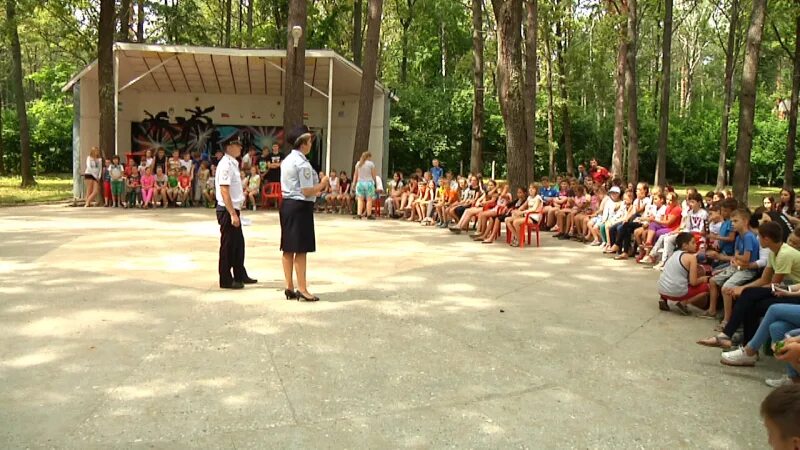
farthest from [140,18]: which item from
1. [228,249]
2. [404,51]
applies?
[228,249]

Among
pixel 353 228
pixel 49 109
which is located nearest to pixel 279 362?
pixel 353 228

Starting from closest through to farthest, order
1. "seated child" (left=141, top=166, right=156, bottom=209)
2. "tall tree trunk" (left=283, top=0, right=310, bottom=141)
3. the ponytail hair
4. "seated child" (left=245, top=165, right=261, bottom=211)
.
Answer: the ponytail hair
"seated child" (left=141, top=166, right=156, bottom=209)
"tall tree trunk" (left=283, top=0, right=310, bottom=141)
"seated child" (left=245, top=165, right=261, bottom=211)

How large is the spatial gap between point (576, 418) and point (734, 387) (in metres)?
1.41

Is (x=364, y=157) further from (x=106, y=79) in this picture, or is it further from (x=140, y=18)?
(x=140, y=18)

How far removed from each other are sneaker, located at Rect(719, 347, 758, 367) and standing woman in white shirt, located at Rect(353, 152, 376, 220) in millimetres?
10617

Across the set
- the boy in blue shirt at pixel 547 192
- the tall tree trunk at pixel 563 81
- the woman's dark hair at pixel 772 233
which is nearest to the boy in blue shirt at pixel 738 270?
the woman's dark hair at pixel 772 233

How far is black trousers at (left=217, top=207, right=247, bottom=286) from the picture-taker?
6973mm

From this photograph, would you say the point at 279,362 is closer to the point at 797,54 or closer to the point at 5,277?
the point at 5,277

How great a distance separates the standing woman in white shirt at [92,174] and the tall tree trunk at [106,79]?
0.90 metres

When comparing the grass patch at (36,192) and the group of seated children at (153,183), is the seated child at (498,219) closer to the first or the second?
the group of seated children at (153,183)

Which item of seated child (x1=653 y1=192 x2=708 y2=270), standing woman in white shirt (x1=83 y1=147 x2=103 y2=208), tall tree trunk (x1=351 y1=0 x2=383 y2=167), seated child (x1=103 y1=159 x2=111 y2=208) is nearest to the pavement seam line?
seated child (x1=653 y1=192 x2=708 y2=270)

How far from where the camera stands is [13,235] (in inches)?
413

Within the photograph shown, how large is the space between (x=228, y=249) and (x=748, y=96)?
974cm

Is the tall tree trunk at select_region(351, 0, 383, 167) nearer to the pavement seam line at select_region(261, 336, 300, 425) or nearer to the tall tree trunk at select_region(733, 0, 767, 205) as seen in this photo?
the tall tree trunk at select_region(733, 0, 767, 205)
